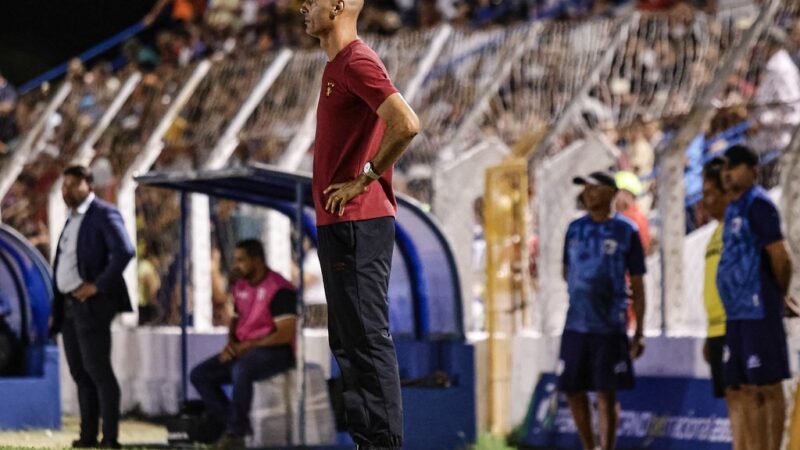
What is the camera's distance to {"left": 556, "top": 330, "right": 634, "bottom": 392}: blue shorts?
9406mm

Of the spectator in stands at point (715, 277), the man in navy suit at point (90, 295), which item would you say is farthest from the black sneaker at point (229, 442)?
the spectator in stands at point (715, 277)

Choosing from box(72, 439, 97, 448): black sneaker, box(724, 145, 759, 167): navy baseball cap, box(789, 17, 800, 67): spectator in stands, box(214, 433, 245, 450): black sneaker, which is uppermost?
box(789, 17, 800, 67): spectator in stands

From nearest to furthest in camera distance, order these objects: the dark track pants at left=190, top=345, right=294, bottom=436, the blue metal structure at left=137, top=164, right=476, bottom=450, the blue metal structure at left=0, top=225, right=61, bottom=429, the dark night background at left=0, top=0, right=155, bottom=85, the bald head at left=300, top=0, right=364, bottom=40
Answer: the bald head at left=300, top=0, right=364, bottom=40 → the blue metal structure at left=137, top=164, right=476, bottom=450 → the dark track pants at left=190, top=345, right=294, bottom=436 → the blue metal structure at left=0, top=225, right=61, bottom=429 → the dark night background at left=0, top=0, right=155, bottom=85

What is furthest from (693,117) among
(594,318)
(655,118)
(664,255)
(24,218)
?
(24,218)

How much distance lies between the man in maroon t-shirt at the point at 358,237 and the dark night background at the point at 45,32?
58.9 ft

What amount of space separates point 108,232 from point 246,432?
1631 millimetres

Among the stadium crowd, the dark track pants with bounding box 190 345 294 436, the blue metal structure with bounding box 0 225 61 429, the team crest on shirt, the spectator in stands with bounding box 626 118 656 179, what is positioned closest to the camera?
the team crest on shirt

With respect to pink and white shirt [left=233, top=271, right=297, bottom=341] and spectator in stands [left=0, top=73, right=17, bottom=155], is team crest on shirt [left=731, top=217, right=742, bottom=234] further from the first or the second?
spectator in stands [left=0, top=73, right=17, bottom=155]

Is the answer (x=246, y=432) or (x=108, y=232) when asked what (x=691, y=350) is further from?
(x=108, y=232)

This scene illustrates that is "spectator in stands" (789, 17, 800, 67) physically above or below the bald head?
above

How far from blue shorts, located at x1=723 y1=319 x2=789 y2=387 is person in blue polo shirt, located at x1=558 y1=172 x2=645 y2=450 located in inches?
57.2

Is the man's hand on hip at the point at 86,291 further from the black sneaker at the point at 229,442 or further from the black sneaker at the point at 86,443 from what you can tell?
the black sneaker at the point at 229,442

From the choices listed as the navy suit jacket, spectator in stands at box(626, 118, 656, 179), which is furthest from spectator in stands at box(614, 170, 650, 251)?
the navy suit jacket

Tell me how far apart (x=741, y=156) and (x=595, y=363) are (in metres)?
1.82
